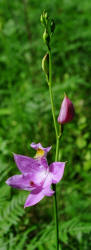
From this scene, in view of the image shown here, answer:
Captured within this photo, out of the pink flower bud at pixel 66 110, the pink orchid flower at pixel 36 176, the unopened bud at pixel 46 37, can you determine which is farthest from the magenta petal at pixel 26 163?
the unopened bud at pixel 46 37

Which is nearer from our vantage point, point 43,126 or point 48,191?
point 48,191

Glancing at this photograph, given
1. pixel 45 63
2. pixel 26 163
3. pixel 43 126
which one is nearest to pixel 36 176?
pixel 26 163

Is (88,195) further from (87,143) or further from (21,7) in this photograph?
(21,7)

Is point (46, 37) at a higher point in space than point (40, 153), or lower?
higher

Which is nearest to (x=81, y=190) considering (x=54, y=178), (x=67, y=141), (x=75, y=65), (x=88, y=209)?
(x=88, y=209)

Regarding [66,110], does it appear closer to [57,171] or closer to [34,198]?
[57,171]

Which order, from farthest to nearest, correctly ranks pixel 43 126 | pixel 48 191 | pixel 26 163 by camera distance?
pixel 43 126 → pixel 26 163 → pixel 48 191

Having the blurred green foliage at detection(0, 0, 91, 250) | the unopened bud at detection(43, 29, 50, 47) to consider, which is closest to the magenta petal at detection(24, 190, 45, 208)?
the blurred green foliage at detection(0, 0, 91, 250)
